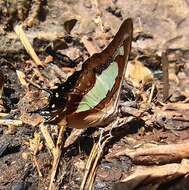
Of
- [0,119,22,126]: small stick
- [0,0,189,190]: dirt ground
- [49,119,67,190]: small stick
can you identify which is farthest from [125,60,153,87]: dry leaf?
[0,119,22,126]: small stick

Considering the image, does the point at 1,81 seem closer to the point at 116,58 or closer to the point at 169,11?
the point at 116,58

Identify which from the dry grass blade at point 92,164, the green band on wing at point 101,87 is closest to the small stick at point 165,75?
the dry grass blade at point 92,164

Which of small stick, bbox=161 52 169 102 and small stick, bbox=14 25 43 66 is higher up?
small stick, bbox=14 25 43 66

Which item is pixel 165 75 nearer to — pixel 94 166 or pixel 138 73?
pixel 138 73

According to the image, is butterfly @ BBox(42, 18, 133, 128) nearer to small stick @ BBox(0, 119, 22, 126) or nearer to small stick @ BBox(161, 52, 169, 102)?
small stick @ BBox(0, 119, 22, 126)

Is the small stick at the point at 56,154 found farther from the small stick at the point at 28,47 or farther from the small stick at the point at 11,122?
the small stick at the point at 28,47
